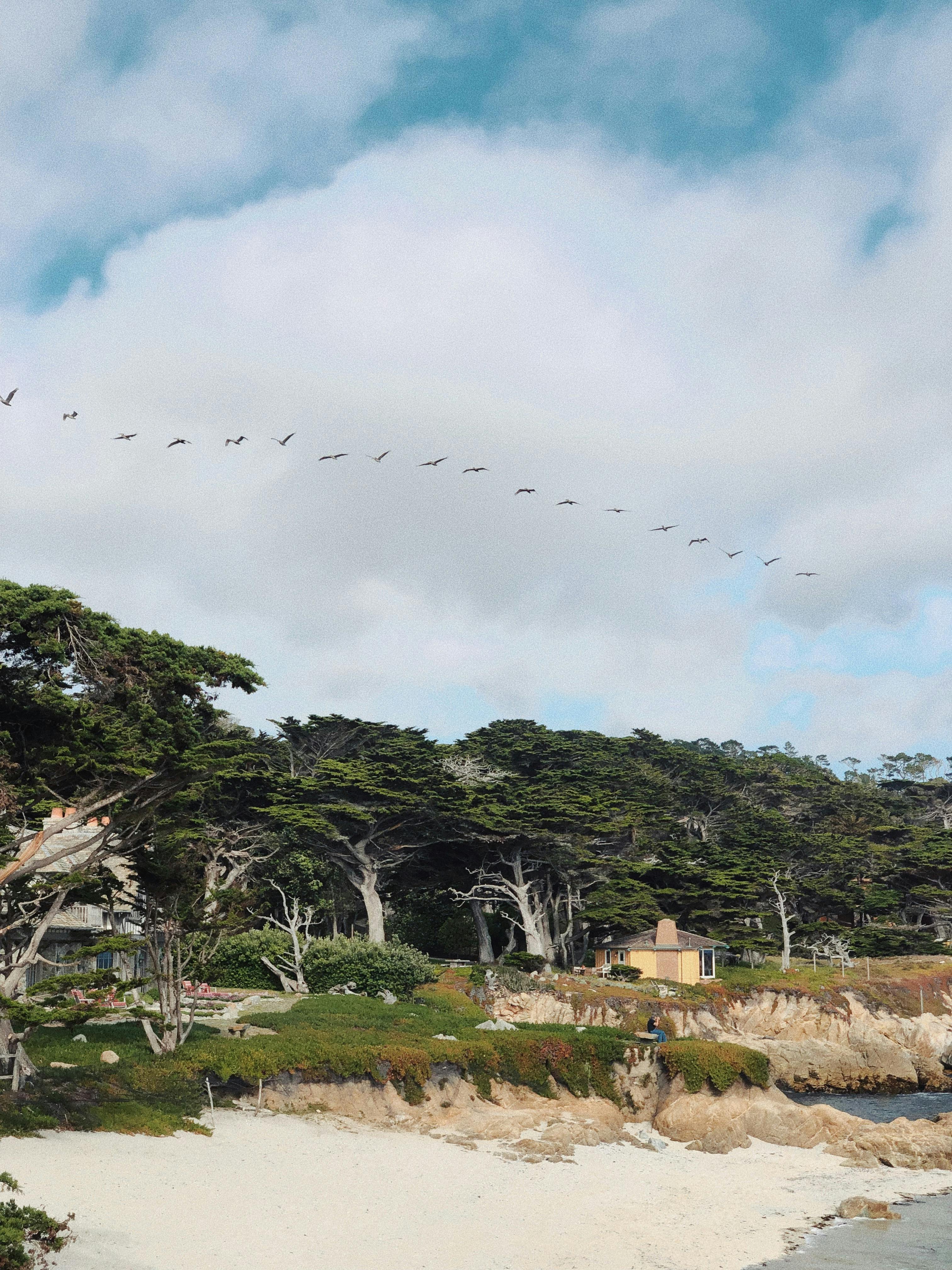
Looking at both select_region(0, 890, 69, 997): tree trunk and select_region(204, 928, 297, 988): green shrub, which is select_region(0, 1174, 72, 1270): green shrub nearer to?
select_region(0, 890, 69, 997): tree trunk

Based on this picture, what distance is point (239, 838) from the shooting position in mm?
55125

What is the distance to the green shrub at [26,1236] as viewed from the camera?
14.8m

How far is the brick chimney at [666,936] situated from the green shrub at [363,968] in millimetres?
16174

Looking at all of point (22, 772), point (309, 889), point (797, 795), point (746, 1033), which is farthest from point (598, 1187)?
point (797, 795)

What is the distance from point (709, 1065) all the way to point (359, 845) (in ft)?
89.6

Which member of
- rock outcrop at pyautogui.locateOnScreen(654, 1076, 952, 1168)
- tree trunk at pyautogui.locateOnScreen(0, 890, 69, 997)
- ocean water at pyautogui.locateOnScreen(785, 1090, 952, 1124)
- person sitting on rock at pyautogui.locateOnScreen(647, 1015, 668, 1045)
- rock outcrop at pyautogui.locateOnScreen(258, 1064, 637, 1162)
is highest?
tree trunk at pyautogui.locateOnScreen(0, 890, 69, 997)

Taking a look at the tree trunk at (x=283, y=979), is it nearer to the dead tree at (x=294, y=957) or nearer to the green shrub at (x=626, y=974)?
the dead tree at (x=294, y=957)

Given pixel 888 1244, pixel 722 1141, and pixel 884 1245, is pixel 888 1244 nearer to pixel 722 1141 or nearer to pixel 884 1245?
pixel 884 1245

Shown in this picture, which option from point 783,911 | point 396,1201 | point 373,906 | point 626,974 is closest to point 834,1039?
point 626,974

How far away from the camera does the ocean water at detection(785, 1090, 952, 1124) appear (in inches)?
1654

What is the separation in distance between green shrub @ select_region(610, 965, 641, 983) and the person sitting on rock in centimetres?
1598

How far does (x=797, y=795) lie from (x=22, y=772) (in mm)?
87250

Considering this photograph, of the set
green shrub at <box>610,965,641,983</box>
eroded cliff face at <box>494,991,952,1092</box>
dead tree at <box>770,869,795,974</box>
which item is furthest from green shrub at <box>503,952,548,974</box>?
dead tree at <box>770,869,795,974</box>

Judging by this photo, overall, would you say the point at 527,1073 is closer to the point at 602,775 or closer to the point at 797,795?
the point at 602,775
